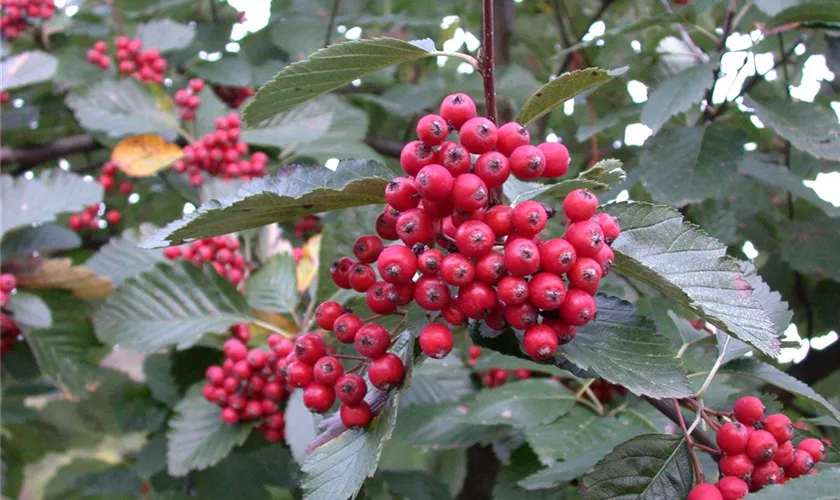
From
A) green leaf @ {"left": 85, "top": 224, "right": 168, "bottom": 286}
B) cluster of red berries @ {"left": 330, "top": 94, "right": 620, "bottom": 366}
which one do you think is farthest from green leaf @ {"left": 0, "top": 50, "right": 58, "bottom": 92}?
cluster of red berries @ {"left": 330, "top": 94, "right": 620, "bottom": 366}

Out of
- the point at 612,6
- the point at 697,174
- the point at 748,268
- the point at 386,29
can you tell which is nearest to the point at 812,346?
the point at 697,174

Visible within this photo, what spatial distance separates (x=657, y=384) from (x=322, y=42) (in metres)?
2.69

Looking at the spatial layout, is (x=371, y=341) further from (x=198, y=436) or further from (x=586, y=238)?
(x=198, y=436)

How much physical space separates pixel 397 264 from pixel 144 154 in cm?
209

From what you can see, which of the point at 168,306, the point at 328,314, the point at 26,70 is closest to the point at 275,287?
the point at 168,306

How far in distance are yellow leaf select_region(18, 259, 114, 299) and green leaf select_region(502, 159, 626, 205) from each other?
66.9 inches

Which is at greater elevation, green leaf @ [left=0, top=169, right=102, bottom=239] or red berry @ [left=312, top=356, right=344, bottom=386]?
red berry @ [left=312, top=356, right=344, bottom=386]

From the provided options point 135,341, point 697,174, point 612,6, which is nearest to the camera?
point 135,341

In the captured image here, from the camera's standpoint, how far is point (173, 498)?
2381 mm

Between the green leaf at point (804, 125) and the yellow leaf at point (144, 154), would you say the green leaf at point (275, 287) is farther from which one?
the green leaf at point (804, 125)

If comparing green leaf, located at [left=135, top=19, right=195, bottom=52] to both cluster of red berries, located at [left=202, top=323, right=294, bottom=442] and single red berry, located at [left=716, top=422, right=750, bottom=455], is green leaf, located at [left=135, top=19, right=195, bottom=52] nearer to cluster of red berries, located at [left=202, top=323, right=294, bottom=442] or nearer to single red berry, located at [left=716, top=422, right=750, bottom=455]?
cluster of red berries, located at [left=202, top=323, right=294, bottom=442]

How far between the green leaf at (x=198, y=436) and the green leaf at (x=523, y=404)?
697 mm

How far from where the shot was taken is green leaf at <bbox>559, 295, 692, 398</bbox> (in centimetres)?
101

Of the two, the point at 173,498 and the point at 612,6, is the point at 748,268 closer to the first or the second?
the point at 173,498
